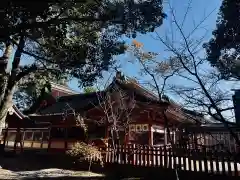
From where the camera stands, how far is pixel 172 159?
413 inches

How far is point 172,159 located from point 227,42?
17.5 ft

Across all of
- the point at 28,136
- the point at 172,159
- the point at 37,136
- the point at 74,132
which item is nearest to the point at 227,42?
the point at 172,159

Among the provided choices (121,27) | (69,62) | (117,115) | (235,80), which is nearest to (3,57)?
(69,62)

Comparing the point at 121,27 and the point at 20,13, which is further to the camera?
the point at 121,27

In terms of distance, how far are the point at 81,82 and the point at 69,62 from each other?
4.56 feet

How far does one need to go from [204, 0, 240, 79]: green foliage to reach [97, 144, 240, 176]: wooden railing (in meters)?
3.13

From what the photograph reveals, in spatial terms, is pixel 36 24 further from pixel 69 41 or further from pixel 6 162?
A: pixel 6 162

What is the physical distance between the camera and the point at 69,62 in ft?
31.3

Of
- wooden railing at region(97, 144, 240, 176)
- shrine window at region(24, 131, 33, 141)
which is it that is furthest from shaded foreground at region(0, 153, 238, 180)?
shrine window at region(24, 131, 33, 141)

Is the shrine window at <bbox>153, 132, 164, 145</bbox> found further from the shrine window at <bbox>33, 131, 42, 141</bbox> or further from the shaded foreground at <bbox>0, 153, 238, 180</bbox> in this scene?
the shrine window at <bbox>33, 131, 42, 141</bbox>

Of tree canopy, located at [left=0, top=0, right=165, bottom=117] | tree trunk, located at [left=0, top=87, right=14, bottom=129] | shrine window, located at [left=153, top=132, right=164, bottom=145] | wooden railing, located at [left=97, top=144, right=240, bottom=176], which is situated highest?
tree canopy, located at [left=0, top=0, right=165, bottom=117]

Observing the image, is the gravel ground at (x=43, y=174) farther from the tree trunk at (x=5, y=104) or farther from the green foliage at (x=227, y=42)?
the green foliage at (x=227, y=42)

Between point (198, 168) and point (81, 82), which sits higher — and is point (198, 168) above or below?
below

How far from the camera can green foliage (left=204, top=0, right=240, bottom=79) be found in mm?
8904
